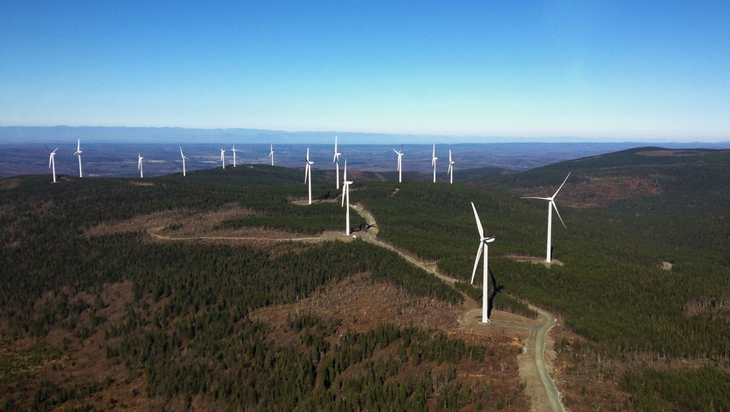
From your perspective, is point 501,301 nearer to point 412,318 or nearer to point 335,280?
point 412,318

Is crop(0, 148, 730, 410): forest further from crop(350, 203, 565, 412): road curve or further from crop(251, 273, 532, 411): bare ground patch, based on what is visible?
crop(350, 203, 565, 412): road curve

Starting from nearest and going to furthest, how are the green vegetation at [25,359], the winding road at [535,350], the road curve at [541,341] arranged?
the winding road at [535,350]
the road curve at [541,341]
the green vegetation at [25,359]

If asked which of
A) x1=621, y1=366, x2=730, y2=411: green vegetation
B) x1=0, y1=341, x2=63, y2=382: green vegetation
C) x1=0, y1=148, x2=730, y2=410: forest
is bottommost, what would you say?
x1=0, y1=341, x2=63, y2=382: green vegetation

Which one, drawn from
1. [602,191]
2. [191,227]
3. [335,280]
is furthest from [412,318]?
[602,191]

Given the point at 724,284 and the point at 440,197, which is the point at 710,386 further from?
the point at 440,197

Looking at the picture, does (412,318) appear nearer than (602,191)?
Yes

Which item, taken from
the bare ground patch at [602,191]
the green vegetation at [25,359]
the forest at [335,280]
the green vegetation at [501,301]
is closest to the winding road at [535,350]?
the green vegetation at [501,301]

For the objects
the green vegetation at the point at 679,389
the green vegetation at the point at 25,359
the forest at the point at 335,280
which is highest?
the green vegetation at the point at 679,389

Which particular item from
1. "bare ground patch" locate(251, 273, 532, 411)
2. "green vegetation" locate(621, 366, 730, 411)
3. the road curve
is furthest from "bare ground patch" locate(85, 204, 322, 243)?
"green vegetation" locate(621, 366, 730, 411)

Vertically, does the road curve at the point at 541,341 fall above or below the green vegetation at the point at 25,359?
above

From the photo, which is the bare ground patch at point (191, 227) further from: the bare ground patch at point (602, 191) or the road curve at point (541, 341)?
the bare ground patch at point (602, 191)
